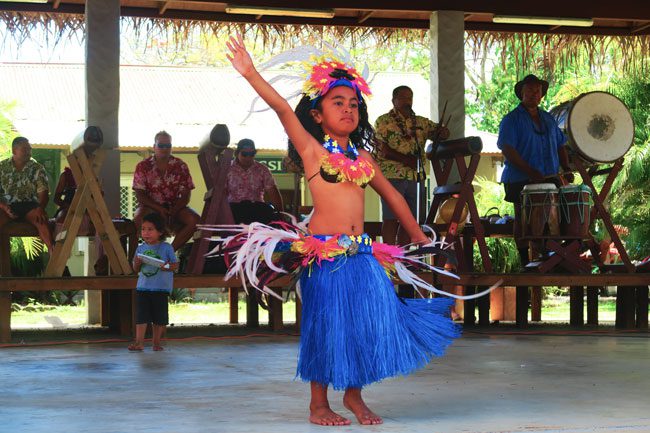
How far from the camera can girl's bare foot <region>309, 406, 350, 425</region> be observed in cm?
454

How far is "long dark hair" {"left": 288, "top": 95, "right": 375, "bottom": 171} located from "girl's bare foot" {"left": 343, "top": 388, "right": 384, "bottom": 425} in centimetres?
113

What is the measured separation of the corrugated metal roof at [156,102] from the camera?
1909 centimetres

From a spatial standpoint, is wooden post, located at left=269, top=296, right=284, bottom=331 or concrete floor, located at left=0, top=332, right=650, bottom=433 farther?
wooden post, located at left=269, top=296, right=284, bottom=331

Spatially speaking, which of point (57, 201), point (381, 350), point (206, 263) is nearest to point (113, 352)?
point (206, 263)

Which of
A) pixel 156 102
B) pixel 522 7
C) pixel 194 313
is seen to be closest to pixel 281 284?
pixel 522 7

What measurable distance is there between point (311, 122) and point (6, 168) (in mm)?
5649

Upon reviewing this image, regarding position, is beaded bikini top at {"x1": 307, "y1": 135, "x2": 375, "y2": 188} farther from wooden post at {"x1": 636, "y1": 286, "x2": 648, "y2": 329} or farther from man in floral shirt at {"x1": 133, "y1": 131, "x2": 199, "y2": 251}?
wooden post at {"x1": 636, "y1": 286, "x2": 648, "y2": 329}

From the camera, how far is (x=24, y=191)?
9727 millimetres

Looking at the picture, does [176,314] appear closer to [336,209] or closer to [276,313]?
[276,313]

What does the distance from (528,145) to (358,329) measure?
5.79 meters

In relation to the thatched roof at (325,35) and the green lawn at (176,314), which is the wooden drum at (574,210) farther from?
the green lawn at (176,314)

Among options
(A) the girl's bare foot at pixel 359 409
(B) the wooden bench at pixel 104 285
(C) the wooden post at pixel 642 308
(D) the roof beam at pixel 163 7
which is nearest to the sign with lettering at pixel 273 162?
(D) the roof beam at pixel 163 7

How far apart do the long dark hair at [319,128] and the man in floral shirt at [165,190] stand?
459 cm

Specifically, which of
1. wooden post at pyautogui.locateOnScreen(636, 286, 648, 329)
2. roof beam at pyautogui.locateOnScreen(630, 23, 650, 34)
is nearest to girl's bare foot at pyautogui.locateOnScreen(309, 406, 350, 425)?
wooden post at pyautogui.locateOnScreen(636, 286, 648, 329)
